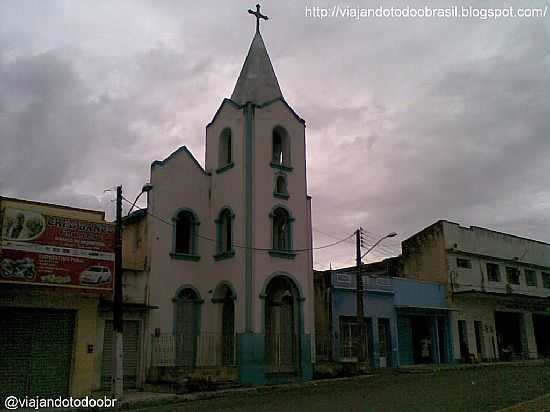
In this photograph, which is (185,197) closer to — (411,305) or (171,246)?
(171,246)

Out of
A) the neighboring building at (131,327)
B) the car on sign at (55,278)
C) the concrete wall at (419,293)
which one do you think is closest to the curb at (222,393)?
the neighboring building at (131,327)

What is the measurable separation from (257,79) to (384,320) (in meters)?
14.5

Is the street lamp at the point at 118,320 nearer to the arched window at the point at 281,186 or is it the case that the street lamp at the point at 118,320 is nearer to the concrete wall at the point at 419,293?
the arched window at the point at 281,186

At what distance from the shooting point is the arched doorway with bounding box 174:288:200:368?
77.2 feet

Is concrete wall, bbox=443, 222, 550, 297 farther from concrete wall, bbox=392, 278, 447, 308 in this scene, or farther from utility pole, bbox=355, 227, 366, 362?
utility pole, bbox=355, 227, 366, 362

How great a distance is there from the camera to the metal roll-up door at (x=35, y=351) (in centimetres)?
1834

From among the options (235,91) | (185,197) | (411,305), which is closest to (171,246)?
(185,197)

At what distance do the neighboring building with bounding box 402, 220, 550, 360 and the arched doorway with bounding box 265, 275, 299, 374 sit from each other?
14219mm

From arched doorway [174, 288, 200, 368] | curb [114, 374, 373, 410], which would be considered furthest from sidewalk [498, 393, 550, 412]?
arched doorway [174, 288, 200, 368]

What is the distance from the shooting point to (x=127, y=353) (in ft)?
72.5

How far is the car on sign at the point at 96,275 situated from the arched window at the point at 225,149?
8.41m

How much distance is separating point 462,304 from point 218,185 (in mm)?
18687

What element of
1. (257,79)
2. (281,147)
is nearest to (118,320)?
(281,147)

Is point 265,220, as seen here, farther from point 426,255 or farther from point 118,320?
point 426,255
